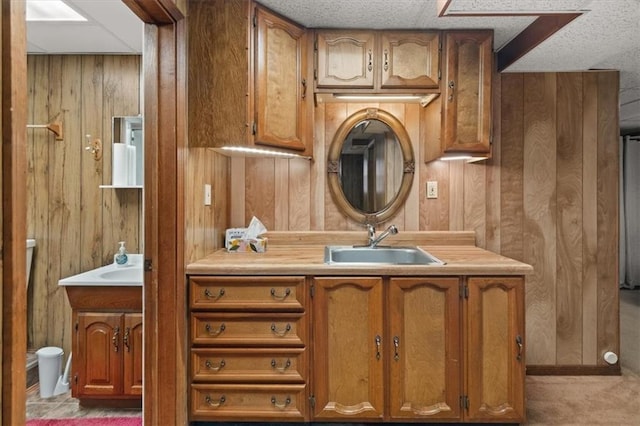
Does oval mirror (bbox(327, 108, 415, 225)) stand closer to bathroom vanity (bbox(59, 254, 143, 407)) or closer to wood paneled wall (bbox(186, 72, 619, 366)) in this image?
wood paneled wall (bbox(186, 72, 619, 366))

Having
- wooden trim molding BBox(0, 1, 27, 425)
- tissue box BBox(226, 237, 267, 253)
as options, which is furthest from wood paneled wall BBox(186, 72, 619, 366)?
wooden trim molding BBox(0, 1, 27, 425)

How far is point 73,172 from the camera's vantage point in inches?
100

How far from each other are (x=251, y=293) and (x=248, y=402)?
1.73 ft

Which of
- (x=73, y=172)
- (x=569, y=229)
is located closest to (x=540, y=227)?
(x=569, y=229)

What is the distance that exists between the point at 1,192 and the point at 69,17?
1.78 metres

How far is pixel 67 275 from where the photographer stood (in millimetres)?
2553

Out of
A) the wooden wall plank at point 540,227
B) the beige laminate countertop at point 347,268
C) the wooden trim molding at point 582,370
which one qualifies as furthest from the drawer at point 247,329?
the wooden trim molding at point 582,370

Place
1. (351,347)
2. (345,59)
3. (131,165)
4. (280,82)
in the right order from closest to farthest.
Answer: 1. (351,347)
2. (280,82)
3. (345,59)
4. (131,165)

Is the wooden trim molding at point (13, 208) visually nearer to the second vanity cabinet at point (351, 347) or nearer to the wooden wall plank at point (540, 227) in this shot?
the second vanity cabinet at point (351, 347)

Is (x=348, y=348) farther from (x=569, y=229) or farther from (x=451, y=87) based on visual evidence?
(x=569, y=229)

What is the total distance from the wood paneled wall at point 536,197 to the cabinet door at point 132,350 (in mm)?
825

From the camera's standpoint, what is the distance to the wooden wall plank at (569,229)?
8.29ft

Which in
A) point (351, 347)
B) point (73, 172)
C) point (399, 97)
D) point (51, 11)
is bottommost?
point (351, 347)

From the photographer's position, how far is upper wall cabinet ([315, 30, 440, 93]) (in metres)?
2.13
